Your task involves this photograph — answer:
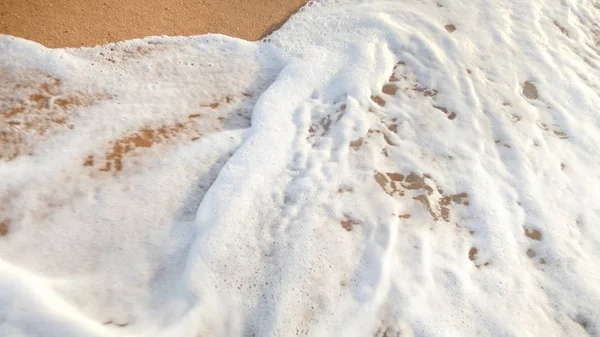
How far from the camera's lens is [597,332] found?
1.64 m

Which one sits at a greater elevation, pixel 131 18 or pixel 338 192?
pixel 131 18

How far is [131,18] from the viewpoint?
94.4 inches

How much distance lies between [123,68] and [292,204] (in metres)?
1.08

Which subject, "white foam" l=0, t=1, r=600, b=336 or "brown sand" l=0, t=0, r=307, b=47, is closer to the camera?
"white foam" l=0, t=1, r=600, b=336

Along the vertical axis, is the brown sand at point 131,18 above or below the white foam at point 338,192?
above

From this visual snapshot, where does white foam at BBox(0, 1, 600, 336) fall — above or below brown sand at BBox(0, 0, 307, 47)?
below

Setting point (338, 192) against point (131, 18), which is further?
point (131, 18)

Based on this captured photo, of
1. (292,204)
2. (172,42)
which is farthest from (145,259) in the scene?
(172,42)

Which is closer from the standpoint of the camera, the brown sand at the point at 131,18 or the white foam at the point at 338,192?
the white foam at the point at 338,192

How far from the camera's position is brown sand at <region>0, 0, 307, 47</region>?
2225mm

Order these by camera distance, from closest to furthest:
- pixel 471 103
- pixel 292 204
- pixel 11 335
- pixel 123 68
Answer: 1. pixel 11 335
2. pixel 292 204
3. pixel 123 68
4. pixel 471 103


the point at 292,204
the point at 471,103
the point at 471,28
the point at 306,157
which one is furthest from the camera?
the point at 471,28

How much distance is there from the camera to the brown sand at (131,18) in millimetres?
2225

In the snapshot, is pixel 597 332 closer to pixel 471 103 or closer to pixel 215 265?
pixel 471 103
